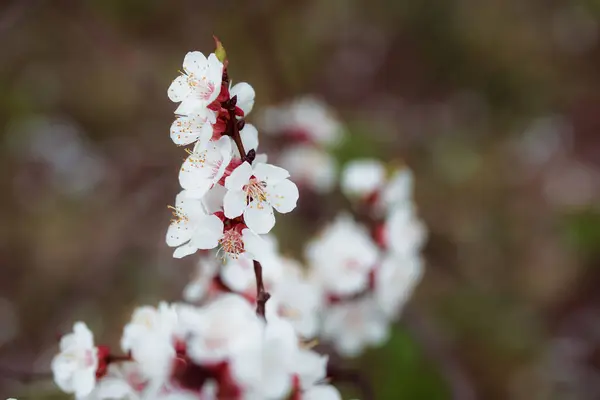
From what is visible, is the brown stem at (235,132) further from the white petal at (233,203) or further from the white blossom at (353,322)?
the white blossom at (353,322)

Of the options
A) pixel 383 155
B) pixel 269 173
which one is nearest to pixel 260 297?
pixel 269 173

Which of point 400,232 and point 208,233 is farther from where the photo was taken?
point 400,232

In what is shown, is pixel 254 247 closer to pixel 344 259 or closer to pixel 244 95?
pixel 244 95

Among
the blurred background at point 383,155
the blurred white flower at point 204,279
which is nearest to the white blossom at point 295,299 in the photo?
the blurred white flower at point 204,279

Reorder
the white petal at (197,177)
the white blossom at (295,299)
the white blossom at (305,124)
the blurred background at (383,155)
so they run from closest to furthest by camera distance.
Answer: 1. the white petal at (197,177)
2. the white blossom at (295,299)
3. the white blossom at (305,124)
4. the blurred background at (383,155)

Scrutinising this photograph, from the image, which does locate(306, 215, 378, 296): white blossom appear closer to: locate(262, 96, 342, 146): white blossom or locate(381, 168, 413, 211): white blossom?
locate(381, 168, 413, 211): white blossom

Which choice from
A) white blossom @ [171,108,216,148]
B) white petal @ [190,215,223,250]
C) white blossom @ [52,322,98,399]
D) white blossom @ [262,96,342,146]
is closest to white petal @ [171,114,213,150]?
white blossom @ [171,108,216,148]
